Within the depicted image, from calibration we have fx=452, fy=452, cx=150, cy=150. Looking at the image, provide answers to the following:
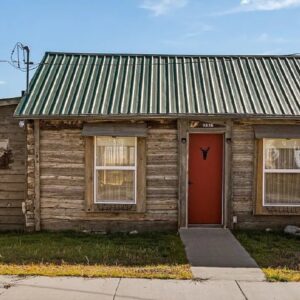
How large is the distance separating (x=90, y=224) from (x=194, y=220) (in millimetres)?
2598

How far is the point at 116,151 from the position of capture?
36.3ft

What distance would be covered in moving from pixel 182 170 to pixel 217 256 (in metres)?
2.97

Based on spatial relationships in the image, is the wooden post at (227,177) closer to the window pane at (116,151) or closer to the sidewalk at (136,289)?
the window pane at (116,151)

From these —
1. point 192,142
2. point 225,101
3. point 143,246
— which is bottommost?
point 143,246

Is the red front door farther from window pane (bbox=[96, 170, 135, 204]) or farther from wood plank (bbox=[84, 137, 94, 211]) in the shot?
wood plank (bbox=[84, 137, 94, 211])

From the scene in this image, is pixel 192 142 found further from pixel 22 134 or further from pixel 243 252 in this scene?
pixel 22 134

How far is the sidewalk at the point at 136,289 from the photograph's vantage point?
6168 mm

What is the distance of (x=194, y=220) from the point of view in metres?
11.4

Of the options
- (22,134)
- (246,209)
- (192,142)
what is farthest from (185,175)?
(22,134)

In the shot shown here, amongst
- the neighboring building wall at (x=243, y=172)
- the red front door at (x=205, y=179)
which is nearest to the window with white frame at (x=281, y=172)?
the neighboring building wall at (x=243, y=172)

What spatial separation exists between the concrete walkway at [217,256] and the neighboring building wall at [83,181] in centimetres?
91

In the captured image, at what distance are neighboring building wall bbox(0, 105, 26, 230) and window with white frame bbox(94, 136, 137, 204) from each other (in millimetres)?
2005

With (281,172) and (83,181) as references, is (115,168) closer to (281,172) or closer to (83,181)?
(83,181)

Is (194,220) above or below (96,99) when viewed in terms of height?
below
